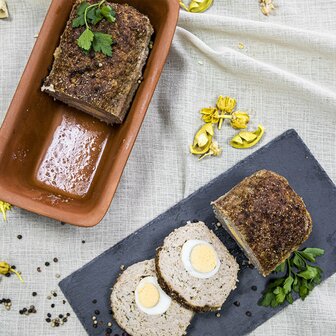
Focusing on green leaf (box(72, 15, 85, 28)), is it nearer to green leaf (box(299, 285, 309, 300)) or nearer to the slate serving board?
the slate serving board

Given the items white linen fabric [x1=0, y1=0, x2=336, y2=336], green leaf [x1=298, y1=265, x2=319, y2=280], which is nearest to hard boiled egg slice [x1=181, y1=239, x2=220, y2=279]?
white linen fabric [x1=0, y1=0, x2=336, y2=336]

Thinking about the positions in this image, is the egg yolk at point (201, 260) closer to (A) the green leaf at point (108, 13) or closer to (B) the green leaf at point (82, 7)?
(A) the green leaf at point (108, 13)

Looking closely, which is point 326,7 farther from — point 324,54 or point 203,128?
point 203,128

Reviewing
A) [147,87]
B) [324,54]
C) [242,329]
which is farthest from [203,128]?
[242,329]

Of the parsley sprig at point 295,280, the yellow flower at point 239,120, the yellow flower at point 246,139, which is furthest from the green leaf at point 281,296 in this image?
the yellow flower at point 239,120

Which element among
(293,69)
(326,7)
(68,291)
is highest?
(326,7)

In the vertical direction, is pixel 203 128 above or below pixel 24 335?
above
